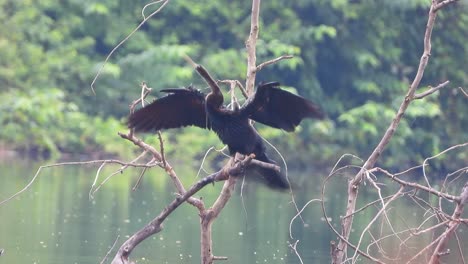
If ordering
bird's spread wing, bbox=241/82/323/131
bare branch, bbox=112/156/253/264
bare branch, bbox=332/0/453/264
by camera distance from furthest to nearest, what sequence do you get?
bird's spread wing, bbox=241/82/323/131 < bare branch, bbox=112/156/253/264 < bare branch, bbox=332/0/453/264

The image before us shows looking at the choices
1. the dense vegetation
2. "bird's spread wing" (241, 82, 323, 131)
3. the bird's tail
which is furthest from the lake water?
the dense vegetation

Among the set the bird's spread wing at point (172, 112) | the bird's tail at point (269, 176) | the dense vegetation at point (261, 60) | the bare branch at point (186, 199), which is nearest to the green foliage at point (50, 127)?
the dense vegetation at point (261, 60)

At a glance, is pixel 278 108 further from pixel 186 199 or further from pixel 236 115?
pixel 186 199

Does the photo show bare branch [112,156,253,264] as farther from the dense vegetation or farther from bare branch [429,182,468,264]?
the dense vegetation

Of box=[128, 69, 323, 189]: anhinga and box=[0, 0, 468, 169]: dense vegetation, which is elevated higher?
box=[0, 0, 468, 169]: dense vegetation

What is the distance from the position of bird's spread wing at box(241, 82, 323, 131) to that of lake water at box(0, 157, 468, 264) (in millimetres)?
573

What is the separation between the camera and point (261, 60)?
24469mm

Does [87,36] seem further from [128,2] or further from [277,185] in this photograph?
[277,185]

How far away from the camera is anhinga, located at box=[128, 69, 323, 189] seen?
253 inches

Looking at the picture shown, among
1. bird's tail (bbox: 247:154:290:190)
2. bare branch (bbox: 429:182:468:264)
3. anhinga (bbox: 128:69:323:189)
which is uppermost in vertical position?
anhinga (bbox: 128:69:323:189)

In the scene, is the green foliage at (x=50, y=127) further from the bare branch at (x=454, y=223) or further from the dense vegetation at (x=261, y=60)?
the bare branch at (x=454, y=223)

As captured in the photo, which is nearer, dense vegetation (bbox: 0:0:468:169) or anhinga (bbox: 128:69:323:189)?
anhinga (bbox: 128:69:323:189)

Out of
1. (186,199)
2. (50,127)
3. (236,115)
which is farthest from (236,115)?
(50,127)

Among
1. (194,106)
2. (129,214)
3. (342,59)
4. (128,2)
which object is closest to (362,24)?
(342,59)
